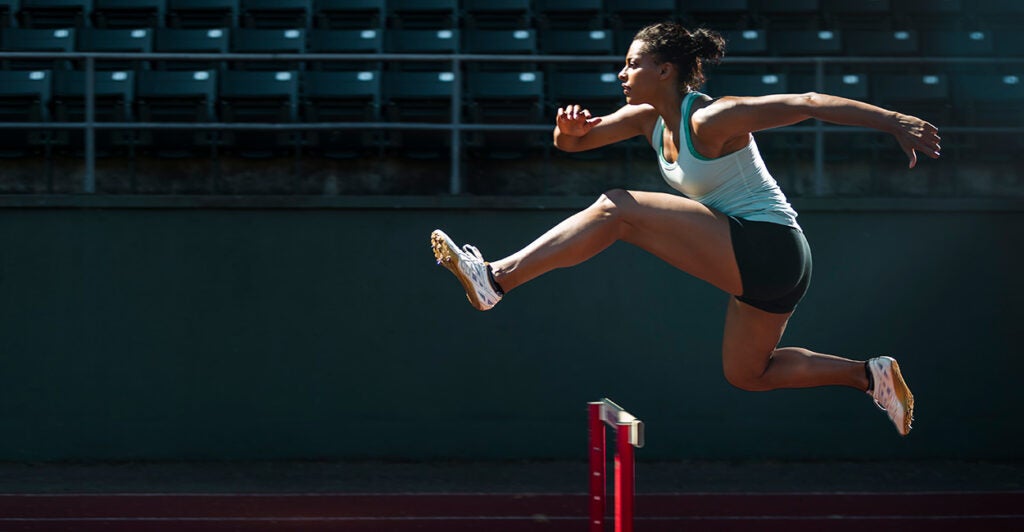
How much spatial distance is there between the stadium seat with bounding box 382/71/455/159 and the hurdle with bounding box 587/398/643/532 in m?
4.08

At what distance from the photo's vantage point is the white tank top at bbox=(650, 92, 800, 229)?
3732 mm

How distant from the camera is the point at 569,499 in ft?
21.1

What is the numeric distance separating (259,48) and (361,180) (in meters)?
1.44

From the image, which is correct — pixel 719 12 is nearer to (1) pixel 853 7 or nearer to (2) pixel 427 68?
(1) pixel 853 7

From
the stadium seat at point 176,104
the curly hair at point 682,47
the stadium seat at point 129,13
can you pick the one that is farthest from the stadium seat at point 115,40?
the curly hair at point 682,47

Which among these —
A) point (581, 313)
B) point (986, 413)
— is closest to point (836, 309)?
point (986, 413)

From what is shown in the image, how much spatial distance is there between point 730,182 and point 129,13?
658 centimetres

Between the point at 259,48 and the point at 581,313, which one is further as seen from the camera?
the point at 259,48

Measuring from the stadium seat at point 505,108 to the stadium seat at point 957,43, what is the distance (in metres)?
3.19

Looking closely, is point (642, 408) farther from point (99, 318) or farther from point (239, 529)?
point (99, 318)

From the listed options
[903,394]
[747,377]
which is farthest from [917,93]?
[747,377]

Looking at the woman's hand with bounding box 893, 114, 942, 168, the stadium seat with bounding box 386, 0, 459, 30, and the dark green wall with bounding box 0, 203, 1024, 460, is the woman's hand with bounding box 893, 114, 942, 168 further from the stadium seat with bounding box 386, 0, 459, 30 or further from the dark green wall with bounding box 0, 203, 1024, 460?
the stadium seat with bounding box 386, 0, 459, 30

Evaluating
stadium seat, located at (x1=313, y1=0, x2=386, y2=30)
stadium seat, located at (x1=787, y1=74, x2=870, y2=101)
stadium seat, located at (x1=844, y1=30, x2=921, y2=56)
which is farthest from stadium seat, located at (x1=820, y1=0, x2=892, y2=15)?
stadium seat, located at (x1=313, y1=0, x2=386, y2=30)

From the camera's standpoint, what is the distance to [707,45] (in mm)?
3934
